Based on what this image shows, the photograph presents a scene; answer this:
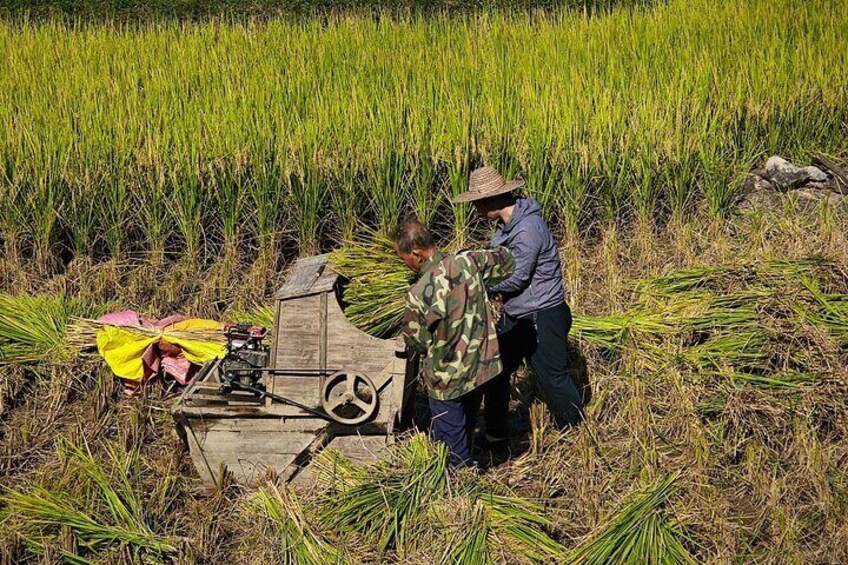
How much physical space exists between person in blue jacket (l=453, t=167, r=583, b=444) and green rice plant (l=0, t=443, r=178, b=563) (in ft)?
4.98

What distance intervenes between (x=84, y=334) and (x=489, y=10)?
6120 mm

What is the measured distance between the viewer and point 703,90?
6.32m

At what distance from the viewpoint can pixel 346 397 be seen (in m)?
3.88

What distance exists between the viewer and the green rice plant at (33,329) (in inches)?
188

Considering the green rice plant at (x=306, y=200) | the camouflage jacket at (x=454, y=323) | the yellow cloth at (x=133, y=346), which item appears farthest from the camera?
the green rice plant at (x=306, y=200)

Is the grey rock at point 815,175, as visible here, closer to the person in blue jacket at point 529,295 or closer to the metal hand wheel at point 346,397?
the person in blue jacket at point 529,295

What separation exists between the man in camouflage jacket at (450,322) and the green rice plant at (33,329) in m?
1.97

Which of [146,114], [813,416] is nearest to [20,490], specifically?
[146,114]

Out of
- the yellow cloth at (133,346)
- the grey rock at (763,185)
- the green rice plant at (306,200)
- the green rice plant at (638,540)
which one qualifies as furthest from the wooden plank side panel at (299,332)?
the grey rock at (763,185)

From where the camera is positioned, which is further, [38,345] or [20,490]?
[38,345]

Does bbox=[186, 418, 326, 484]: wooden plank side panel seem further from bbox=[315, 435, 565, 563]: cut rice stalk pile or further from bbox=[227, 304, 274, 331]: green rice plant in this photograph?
bbox=[227, 304, 274, 331]: green rice plant

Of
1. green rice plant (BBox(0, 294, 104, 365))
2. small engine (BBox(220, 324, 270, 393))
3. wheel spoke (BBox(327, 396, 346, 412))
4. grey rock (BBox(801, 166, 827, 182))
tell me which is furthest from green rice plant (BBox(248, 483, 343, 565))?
grey rock (BBox(801, 166, 827, 182))

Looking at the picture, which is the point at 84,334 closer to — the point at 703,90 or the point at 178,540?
the point at 178,540

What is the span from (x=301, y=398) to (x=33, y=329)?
66.2 inches
